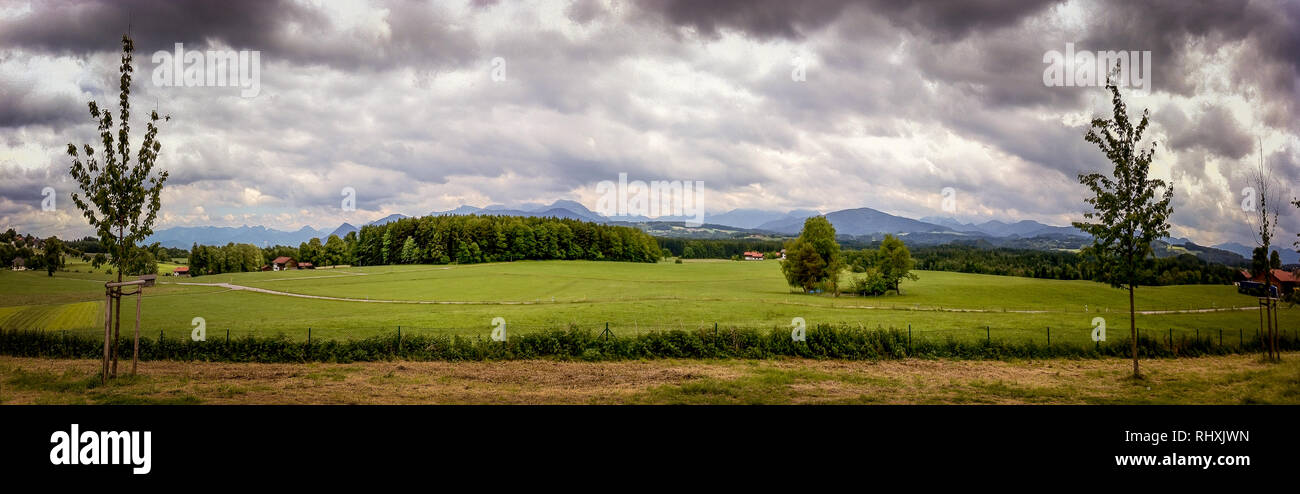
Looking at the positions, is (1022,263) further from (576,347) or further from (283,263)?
(283,263)

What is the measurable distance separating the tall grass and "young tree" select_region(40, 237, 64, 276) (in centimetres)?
1432

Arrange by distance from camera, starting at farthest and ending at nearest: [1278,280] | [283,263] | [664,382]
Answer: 1. [283,263]
2. [1278,280]
3. [664,382]

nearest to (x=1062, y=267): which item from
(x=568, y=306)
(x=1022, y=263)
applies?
(x=1022, y=263)

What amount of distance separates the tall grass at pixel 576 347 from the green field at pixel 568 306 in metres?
2.53

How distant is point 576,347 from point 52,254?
3535 cm

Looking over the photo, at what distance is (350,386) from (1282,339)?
4184 cm

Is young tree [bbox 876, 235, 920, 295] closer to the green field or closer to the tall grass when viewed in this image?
the green field

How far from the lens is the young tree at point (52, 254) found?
33106 millimetres

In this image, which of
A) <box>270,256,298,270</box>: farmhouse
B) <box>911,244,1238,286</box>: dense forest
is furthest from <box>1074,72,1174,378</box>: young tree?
<box>270,256,298,270</box>: farmhouse

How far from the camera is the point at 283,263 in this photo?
343ft

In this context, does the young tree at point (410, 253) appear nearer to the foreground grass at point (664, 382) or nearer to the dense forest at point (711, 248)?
the dense forest at point (711, 248)
